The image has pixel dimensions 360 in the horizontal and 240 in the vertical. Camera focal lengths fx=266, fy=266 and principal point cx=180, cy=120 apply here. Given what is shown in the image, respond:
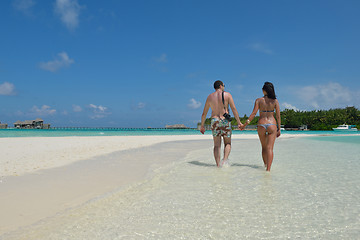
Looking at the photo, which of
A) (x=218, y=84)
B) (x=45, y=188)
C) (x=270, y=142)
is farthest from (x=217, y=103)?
(x=45, y=188)

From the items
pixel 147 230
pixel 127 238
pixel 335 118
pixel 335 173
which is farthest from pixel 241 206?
pixel 335 118

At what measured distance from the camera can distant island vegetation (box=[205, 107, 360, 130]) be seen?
115688mm

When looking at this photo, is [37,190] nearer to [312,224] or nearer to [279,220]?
[279,220]

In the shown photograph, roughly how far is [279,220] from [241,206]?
0.65 m

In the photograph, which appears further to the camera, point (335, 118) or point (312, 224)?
point (335, 118)

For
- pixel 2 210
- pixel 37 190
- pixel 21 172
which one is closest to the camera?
pixel 2 210

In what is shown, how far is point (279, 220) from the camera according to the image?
3.12 metres

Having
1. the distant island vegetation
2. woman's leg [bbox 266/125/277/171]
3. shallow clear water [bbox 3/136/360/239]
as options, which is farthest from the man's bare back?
the distant island vegetation

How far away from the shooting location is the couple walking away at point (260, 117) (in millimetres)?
6625

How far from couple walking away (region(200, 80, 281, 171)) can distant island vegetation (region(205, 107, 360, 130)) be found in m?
123

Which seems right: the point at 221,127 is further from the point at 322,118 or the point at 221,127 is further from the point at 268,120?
the point at 322,118

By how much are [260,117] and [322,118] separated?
427 feet

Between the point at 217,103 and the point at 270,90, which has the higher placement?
the point at 270,90

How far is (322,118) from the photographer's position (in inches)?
4761
